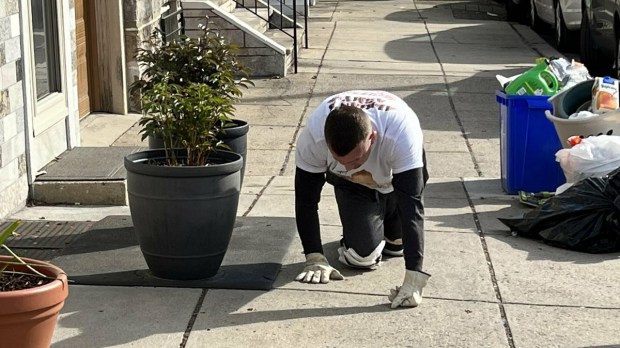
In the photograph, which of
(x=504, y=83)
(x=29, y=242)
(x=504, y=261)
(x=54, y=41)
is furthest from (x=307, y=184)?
(x=54, y=41)

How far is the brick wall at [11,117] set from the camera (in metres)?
6.64

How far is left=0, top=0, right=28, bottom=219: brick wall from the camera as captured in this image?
6637 millimetres

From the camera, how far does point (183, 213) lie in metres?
5.24

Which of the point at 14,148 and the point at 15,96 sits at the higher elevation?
the point at 15,96

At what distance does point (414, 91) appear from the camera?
1202 cm

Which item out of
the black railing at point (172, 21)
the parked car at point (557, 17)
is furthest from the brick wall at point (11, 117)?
the parked car at point (557, 17)

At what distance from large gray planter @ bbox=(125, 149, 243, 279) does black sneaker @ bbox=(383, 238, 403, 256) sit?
1013 mm

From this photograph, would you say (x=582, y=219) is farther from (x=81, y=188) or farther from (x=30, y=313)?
(x=30, y=313)

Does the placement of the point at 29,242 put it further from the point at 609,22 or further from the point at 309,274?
the point at 609,22

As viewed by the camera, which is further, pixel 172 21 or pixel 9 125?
pixel 172 21

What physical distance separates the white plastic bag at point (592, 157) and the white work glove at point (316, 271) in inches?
77.5

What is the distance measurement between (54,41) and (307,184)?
11.2 ft

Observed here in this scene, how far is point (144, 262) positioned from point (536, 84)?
321 cm

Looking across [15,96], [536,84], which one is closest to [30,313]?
[15,96]
